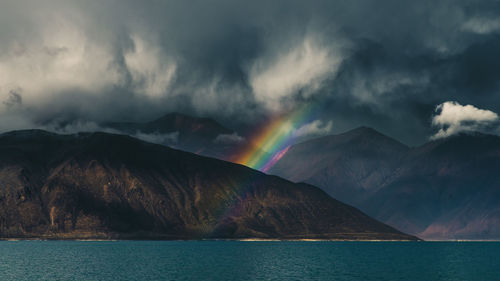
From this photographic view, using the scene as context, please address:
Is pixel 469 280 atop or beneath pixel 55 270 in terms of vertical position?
beneath

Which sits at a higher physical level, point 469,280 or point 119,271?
point 119,271

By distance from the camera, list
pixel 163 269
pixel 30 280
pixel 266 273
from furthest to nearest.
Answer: pixel 163 269 < pixel 266 273 < pixel 30 280

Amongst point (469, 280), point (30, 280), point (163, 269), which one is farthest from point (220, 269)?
point (469, 280)

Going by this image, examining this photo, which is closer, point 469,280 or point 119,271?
point 469,280

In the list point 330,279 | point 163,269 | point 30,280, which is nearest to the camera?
point 30,280

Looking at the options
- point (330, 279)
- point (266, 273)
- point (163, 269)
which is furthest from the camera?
point (163, 269)

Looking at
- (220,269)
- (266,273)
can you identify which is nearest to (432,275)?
(266,273)

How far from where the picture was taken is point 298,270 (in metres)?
182

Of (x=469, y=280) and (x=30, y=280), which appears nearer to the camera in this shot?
(x=30, y=280)

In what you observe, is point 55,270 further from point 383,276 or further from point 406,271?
point 406,271

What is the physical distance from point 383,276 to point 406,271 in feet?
80.0

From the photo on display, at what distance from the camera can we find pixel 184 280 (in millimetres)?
144875

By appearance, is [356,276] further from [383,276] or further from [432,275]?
[432,275]

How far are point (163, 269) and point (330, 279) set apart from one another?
55.9 meters
